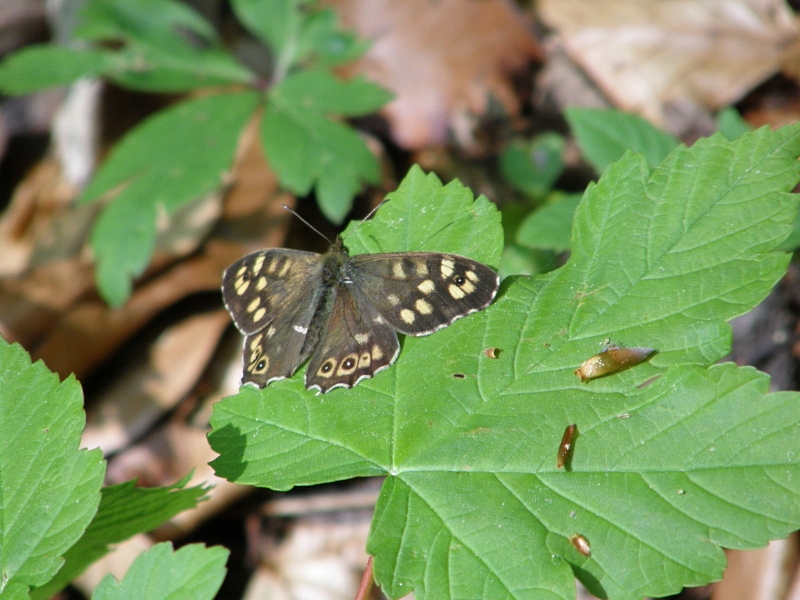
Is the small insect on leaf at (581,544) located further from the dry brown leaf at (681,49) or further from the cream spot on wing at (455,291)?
the dry brown leaf at (681,49)

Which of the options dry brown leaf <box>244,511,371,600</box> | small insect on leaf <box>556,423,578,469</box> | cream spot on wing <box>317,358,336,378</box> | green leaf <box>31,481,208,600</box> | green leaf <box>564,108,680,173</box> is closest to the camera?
small insect on leaf <box>556,423,578,469</box>

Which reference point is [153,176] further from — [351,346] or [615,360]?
[615,360]

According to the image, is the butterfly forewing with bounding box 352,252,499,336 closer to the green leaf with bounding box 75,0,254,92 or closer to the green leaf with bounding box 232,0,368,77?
the green leaf with bounding box 75,0,254,92

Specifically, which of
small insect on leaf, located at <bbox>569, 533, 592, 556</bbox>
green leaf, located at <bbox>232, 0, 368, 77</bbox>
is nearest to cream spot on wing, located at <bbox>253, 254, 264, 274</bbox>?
small insect on leaf, located at <bbox>569, 533, 592, 556</bbox>

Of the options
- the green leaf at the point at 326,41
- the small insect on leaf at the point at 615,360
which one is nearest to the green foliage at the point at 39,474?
the small insect on leaf at the point at 615,360

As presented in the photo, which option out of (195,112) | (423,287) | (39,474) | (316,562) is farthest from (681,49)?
(39,474)

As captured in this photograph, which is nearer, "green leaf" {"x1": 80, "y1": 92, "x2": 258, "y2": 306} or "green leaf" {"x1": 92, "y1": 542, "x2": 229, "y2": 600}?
"green leaf" {"x1": 92, "y1": 542, "x2": 229, "y2": 600}

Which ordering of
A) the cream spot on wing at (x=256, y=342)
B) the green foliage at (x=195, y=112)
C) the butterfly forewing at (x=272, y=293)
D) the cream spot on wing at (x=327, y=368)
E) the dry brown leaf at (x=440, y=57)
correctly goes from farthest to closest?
1. the dry brown leaf at (x=440, y=57)
2. the green foliage at (x=195, y=112)
3. the butterfly forewing at (x=272, y=293)
4. the cream spot on wing at (x=256, y=342)
5. the cream spot on wing at (x=327, y=368)
